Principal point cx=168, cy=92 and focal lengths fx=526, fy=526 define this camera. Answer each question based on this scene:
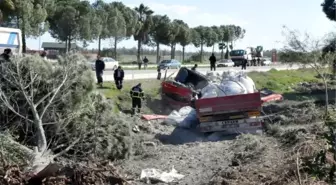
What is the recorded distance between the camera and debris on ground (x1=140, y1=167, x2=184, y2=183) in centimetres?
1055

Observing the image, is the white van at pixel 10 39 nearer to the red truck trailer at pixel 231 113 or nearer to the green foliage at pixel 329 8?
the red truck trailer at pixel 231 113

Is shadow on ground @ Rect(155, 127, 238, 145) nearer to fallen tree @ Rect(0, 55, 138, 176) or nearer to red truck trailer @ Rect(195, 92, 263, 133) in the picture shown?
red truck trailer @ Rect(195, 92, 263, 133)

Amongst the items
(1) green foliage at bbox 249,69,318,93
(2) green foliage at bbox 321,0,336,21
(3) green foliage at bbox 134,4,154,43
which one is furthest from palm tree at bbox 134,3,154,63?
(2) green foliage at bbox 321,0,336,21

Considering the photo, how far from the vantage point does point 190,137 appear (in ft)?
53.4

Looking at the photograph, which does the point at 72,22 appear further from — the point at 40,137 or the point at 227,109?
the point at 40,137

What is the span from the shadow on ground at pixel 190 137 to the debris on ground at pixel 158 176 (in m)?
4.53

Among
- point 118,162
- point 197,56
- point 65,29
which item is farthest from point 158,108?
point 197,56

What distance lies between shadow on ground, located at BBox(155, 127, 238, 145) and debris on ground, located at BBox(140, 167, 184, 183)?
4.53 metres

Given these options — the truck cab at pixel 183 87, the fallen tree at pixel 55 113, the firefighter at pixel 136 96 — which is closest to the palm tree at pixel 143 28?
the truck cab at pixel 183 87

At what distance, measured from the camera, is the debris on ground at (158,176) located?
10555 mm

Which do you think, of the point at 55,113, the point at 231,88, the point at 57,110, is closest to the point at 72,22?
the point at 231,88

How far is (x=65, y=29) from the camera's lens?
44.5 meters

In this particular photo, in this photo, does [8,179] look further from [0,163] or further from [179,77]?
[179,77]

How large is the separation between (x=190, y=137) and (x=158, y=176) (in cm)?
560
